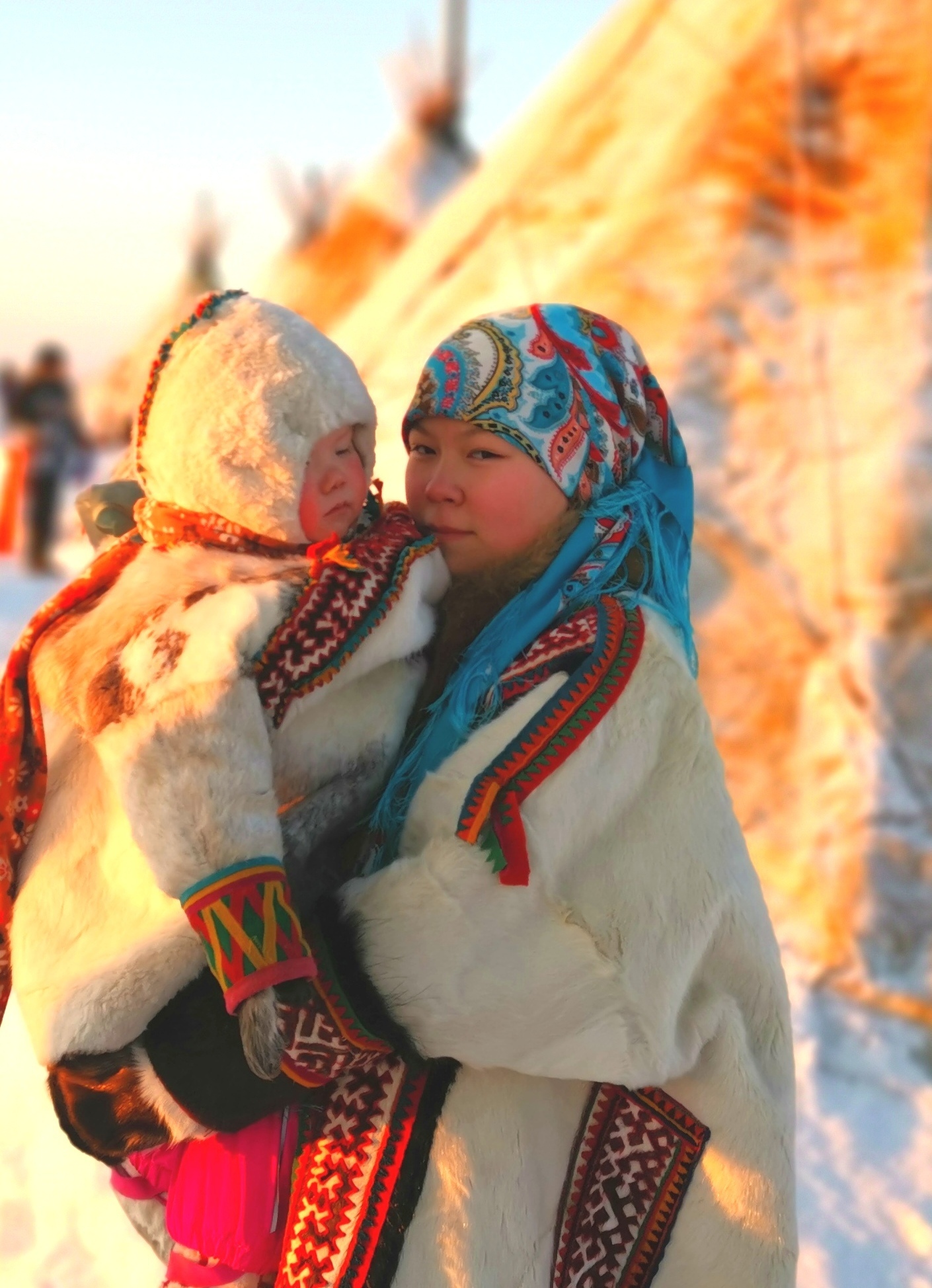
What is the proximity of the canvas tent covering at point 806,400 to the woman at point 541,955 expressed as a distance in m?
1.62

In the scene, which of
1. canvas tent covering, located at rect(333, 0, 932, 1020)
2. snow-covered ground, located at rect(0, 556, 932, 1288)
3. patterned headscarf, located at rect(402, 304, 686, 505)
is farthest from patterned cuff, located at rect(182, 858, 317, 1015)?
canvas tent covering, located at rect(333, 0, 932, 1020)

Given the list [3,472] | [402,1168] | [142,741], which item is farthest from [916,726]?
[3,472]

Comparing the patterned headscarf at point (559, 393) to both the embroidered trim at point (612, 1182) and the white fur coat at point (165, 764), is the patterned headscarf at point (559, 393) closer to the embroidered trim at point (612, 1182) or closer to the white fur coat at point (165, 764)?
the white fur coat at point (165, 764)

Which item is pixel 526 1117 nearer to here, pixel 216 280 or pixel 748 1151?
pixel 748 1151

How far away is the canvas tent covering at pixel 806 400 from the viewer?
301 cm

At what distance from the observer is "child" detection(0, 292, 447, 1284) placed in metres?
1.14

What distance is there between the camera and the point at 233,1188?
1301 mm

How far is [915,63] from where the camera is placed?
309cm

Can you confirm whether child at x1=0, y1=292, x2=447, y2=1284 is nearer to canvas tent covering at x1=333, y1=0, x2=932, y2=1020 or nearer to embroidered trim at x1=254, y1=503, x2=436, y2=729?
embroidered trim at x1=254, y1=503, x2=436, y2=729

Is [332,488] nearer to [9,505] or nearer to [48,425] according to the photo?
[48,425]

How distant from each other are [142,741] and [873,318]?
100.0 inches

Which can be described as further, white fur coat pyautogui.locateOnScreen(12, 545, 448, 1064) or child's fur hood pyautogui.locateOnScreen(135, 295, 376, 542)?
child's fur hood pyautogui.locateOnScreen(135, 295, 376, 542)

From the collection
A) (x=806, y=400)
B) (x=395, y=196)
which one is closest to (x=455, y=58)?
(x=395, y=196)

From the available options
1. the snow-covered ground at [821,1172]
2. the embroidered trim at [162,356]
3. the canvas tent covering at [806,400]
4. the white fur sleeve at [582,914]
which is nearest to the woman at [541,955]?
the white fur sleeve at [582,914]
